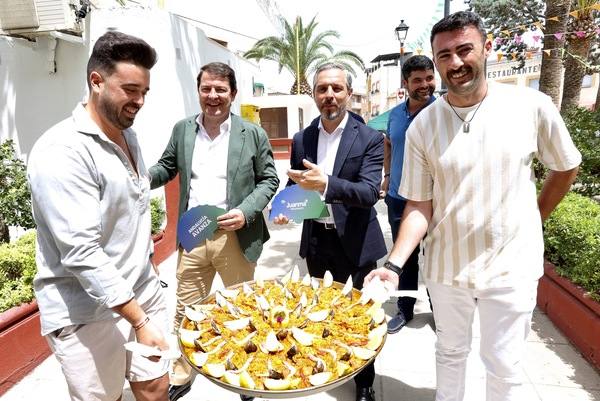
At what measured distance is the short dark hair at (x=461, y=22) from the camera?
1.67 metres

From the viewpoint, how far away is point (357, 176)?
7.55 ft

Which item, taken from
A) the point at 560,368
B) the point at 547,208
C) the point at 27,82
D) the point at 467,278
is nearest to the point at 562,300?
the point at 560,368

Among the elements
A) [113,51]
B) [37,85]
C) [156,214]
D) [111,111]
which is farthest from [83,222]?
[37,85]

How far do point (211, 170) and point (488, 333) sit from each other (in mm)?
1882

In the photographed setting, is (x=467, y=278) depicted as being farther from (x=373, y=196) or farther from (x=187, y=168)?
(x=187, y=168)

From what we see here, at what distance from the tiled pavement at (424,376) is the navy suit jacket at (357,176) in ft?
3.46

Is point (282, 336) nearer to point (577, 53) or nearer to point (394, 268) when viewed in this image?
point (394, 268)

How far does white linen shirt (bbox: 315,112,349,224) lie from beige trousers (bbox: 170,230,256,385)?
656 millimetres

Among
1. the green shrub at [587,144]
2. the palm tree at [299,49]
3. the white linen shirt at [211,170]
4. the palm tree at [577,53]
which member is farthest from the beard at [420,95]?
the palm tree at [299,49]

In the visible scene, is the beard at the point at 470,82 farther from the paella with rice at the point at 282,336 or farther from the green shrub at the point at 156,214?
the green shrub at the point at 156,214

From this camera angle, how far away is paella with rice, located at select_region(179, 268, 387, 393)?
4.49 feet

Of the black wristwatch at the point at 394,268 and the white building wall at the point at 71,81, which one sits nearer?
the black wristwatch at the point at 394,268

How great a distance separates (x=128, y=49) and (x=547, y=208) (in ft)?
7.00

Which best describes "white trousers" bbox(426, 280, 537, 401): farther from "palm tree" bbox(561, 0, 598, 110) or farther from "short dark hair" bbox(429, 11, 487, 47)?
"palm tree" bbox(561, 0, 598, 110)
